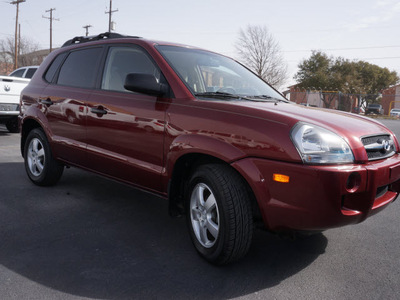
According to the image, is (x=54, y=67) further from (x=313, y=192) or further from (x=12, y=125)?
(x=12, y=125)

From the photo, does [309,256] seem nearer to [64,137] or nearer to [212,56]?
[212,56]

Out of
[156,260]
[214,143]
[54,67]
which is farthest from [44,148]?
[214,143]

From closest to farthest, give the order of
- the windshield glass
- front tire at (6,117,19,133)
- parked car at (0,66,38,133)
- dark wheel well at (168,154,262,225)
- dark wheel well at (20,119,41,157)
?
1. dark wheel well at (168,154,262,225)
2. the windshield glass
3. dark wheel well at (20,119,41,157)
4. parked car at (0,66,38,133)
5. front tire at (6,117,19,133)

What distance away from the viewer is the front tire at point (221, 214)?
2531mm

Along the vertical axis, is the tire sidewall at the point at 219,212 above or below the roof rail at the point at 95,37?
below

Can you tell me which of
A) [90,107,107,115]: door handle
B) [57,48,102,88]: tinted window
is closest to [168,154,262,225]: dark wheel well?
[90,107,107,115]: door handle

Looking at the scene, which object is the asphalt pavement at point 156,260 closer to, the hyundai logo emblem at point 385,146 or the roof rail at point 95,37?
the hyundai logo emblem at point 385,146

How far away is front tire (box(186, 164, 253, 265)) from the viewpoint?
8.30 feet

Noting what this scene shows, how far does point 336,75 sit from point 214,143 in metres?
47.2

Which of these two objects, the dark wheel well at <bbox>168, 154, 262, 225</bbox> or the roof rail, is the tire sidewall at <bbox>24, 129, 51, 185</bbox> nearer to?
the roof rail

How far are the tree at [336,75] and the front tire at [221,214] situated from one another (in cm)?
4576

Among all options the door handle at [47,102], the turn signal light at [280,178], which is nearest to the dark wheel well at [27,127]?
the door handle at [47,102]

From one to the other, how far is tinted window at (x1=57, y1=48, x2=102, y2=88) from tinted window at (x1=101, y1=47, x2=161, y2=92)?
0.74ft

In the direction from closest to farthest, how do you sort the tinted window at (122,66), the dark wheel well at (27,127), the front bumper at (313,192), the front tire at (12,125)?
the front bumper at (313,192)
the tinted window at (122,66)
the dark wheel well at (27,127)
the front tire at (12,125)
